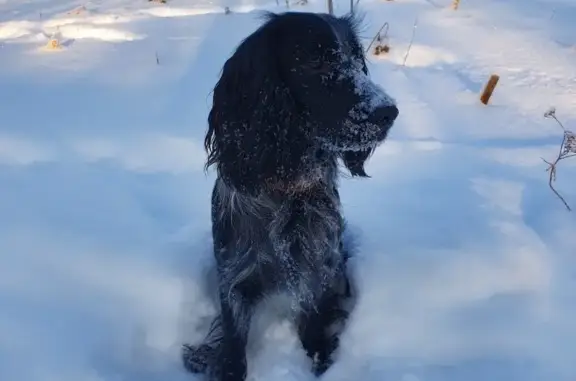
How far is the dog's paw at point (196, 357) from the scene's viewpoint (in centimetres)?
244

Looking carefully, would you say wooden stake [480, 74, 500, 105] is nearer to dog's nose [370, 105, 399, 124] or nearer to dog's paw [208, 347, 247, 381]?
dog's nose [370, 105, 399, 124]

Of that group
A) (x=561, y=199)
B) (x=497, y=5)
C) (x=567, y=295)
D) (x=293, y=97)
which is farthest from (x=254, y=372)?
(x=497, y=5)

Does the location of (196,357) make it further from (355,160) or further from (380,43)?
(380,43)

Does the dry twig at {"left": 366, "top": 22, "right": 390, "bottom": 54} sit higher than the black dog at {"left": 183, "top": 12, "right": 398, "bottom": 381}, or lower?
lower

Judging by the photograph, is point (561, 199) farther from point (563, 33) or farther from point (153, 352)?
point (563, 33)

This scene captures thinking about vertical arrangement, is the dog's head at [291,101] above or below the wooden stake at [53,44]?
above

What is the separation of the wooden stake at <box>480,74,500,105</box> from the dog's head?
90.3 inches

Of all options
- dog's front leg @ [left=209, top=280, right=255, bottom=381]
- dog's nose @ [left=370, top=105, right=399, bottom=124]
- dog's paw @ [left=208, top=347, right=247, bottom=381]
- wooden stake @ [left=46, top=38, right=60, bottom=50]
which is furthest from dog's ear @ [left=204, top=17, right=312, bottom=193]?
wooden stake @ [left=46, top=38, right=60, bottom=50]

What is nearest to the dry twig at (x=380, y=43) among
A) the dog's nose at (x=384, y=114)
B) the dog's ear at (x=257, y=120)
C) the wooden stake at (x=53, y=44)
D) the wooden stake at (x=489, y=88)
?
the wooden stake at (x=489, y=88)

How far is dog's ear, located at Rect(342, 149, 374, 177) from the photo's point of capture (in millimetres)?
2420

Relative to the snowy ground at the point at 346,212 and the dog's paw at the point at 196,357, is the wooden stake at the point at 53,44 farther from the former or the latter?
the dog's paw at the point at 196,357

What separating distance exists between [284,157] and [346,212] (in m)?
1.04

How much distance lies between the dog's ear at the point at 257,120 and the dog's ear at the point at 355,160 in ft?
1.00

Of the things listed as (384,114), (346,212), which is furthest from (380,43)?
(384,114)
